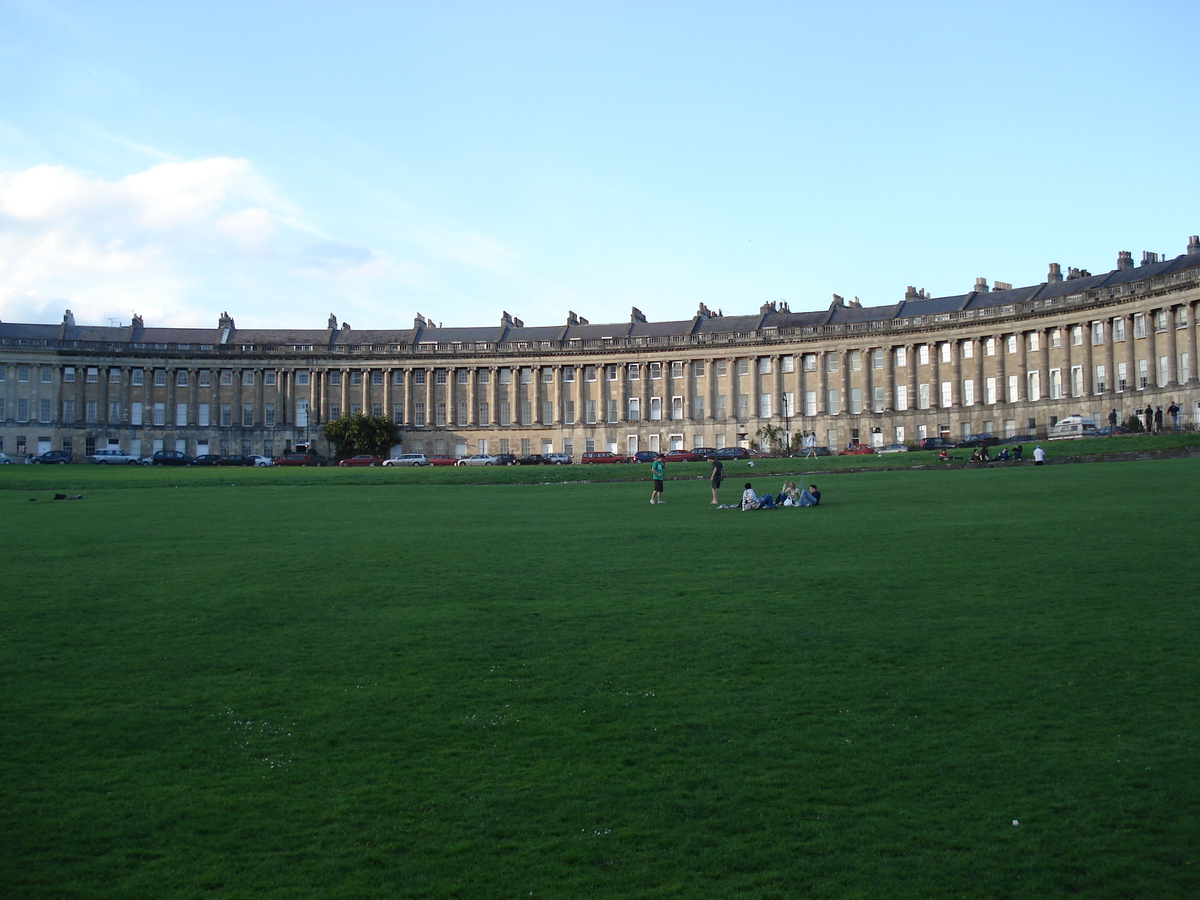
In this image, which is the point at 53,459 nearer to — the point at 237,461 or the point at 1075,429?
the point at 237,461

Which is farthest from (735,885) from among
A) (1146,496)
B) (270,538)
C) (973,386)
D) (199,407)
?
(199,407)

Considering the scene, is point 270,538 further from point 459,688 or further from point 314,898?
point 314,898

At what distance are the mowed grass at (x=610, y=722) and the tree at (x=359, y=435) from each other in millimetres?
75085

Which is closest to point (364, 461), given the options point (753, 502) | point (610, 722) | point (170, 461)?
point (170, 461)

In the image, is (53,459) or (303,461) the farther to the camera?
(303,461)

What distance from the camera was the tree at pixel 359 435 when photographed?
9588 centimetres

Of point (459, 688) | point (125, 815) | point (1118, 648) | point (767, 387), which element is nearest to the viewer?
point (125, 815)

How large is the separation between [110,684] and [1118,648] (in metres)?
12.4

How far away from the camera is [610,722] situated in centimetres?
1138

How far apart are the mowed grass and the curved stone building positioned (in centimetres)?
7309

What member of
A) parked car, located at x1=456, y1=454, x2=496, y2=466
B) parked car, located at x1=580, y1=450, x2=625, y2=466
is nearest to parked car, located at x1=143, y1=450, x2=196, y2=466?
parked car, located at x1=456, y1=454, x2=496, y2=466

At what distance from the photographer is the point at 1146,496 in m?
29.6

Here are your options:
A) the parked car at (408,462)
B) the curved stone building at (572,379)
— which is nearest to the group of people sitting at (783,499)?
the parked car at (408,462)

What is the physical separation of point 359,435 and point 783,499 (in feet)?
228
